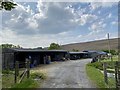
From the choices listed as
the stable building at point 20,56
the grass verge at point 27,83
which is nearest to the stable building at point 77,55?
the stable building at point 20,56

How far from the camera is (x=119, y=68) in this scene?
11.1 metres

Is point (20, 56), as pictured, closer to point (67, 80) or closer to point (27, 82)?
point (67, 80)

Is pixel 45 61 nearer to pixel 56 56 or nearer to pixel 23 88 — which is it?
pixel 56 56

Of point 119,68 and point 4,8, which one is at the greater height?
point 4,8

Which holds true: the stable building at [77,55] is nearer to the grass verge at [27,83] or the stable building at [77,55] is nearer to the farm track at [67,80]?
the farm track at [67,80]

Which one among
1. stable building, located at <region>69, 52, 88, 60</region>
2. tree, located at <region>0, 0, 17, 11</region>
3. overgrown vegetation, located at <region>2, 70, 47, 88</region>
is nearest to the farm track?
overgrown vegetation, located at <region>2, 70, 47, 88</region>

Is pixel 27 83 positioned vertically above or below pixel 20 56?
below

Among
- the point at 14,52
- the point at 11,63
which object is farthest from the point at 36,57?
the point at 11,63

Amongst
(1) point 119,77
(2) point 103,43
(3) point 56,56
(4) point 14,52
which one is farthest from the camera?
(2) point 103,43

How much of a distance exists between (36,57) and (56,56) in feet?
49.2

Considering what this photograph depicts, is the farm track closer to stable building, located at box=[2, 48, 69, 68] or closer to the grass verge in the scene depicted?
the grass verge

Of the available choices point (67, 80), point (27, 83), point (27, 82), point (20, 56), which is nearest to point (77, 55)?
point (20, 56)

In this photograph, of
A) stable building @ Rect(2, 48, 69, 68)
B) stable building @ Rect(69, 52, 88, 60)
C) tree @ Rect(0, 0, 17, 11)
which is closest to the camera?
tree @ Rect(0, 0, 17, 11)

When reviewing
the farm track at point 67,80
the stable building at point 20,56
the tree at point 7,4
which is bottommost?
the farm track at point 67,80
